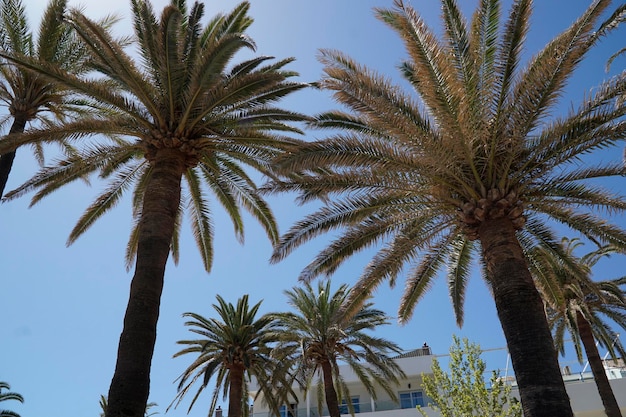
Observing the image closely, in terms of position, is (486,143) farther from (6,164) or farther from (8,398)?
(8,398)

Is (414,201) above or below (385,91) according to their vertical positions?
below

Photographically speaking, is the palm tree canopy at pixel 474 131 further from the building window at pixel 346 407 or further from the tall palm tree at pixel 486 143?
the building window at pixel 346 407

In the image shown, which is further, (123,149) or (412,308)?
(412,308)

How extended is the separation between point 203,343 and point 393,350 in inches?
332

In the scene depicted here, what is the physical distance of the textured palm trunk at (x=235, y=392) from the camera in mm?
22219

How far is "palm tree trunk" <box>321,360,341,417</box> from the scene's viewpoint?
72.4 feet

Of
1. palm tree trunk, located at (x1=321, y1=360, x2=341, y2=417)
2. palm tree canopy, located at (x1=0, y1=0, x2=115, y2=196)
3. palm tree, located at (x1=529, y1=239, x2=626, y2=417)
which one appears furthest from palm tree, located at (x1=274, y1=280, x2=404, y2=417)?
palm tree canopy, located at (x1=0, y1=0, x2=115, y2=196)

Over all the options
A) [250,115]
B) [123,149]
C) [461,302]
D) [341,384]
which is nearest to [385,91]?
[250,115]

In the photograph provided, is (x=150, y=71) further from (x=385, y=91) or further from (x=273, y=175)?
(x=385, y=91)

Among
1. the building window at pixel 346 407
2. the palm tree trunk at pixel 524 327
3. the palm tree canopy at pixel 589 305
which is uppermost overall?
the palm tree canopy at pixel 589 305

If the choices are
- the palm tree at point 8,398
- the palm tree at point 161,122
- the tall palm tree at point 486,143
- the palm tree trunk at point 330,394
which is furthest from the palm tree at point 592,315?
the palm tree at point 8,398

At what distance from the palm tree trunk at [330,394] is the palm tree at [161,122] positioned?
11429 millimetres

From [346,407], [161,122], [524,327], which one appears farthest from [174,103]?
[346,407]

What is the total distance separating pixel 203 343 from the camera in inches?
983
